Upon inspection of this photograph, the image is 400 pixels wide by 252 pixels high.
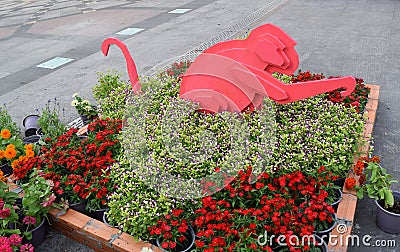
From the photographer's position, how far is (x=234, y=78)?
3682 mm

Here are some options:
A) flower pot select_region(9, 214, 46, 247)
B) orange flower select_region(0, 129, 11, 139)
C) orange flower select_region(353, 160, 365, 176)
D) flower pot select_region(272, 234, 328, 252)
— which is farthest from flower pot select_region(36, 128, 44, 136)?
orange flower select_region(353, 160, 365, 176)

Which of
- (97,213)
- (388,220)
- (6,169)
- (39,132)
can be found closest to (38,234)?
(97,213)

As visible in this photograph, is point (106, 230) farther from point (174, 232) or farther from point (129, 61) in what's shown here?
point (129, 61)

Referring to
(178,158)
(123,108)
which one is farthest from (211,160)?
(123,108)

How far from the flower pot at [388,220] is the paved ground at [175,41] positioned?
0.06m

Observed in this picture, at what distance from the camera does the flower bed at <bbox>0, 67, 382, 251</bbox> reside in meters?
2.82

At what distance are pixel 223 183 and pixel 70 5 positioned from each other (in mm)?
14465

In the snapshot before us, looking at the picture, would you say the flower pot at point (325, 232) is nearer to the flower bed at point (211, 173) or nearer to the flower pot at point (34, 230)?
the flower bed at point (211, 173)

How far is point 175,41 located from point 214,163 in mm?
6360

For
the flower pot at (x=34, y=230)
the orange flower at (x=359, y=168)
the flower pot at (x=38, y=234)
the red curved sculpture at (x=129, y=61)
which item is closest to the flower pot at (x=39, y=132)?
the red curved sculpture at (x=129, y=61)

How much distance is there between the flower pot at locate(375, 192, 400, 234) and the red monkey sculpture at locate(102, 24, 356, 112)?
4.17 ft

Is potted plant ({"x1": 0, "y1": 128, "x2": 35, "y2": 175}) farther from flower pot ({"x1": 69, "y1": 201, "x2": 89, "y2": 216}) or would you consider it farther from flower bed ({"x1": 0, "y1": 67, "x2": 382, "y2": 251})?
flower pot ({"x1": 69, "y1": 201, "x2": 89, "y2": 216})

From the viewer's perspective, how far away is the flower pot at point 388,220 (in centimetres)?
303

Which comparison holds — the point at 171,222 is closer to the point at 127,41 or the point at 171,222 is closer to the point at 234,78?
the point at 234,78
